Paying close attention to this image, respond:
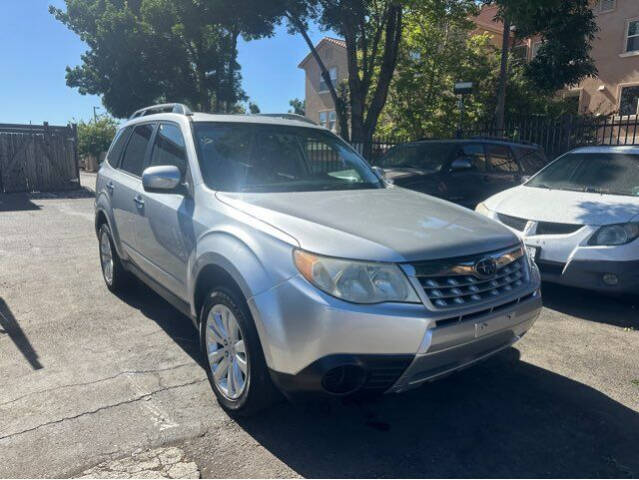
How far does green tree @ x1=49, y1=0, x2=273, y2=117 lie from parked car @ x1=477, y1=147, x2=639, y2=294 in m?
13.5

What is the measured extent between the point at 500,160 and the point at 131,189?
6.15 meters

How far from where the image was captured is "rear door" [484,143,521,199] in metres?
7.88

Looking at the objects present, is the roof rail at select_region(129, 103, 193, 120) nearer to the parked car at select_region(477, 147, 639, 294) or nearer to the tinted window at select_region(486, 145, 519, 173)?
the parked car at select_region(477, 147, 639, 294)

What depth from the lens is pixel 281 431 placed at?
2.77 meters

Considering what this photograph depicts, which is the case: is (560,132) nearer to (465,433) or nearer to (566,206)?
(566,206)

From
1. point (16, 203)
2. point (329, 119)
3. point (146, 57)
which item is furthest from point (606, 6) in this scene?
point (16, 203)

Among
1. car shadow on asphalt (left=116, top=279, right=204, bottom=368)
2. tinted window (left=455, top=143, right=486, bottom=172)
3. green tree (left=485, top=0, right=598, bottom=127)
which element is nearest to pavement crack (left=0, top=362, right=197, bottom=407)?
car shadow on asphalt (left=116, top=279, right=204, bottom=368)

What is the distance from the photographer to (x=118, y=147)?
5027 millimetres

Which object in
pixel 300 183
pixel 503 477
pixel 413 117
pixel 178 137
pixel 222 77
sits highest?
pixel 222 77

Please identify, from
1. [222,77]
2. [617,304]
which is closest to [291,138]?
[617,304]

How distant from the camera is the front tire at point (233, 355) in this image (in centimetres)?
255

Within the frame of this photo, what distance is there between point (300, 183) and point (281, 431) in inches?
65.6

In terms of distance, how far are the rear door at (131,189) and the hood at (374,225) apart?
1.48m

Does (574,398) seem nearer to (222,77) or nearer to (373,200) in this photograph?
(373,200)
